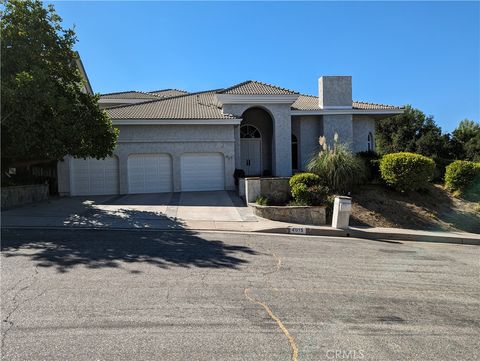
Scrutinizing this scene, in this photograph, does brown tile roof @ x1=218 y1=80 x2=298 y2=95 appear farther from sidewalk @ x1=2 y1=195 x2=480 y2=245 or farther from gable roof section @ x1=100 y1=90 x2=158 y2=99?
gable roof section @ x1=100 y1=90 x2=158 y2=99

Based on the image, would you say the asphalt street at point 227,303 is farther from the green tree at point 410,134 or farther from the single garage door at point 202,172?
the green tree at point 410,134

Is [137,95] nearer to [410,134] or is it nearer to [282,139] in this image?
[282,139]

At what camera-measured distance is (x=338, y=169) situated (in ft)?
51.1

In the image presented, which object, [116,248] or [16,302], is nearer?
[16,302]

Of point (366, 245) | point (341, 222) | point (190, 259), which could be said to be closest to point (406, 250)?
point (366, 245)

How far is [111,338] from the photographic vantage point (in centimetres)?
424

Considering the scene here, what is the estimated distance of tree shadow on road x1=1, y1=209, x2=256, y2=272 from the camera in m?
7.46

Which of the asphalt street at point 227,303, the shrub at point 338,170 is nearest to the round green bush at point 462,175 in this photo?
the shrub at point 338,170

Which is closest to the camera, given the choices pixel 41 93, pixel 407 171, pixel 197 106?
pixel 41 93

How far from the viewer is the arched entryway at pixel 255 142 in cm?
2486

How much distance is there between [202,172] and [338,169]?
8356mm

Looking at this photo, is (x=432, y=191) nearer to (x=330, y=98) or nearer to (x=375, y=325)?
(x=330, y=98)

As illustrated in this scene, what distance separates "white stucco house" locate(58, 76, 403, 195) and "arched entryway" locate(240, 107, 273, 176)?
0.06 meters

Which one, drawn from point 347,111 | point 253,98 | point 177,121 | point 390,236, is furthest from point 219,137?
point 390,236
